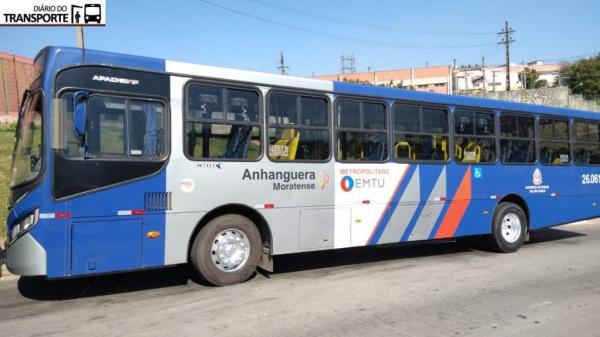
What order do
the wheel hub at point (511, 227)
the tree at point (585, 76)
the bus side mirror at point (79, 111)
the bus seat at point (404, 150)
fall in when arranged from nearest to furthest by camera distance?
the bus side mirror at point (79, 111), the bus seat at point (404, 150), the wheel hub at point (511, 227), the tree at point (585, 76)

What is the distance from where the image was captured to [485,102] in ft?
31.8

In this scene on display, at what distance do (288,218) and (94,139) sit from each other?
2.83 m

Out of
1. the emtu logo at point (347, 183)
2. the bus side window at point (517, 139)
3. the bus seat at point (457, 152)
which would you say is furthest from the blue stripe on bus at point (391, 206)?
the bus side window at point (517, 139)

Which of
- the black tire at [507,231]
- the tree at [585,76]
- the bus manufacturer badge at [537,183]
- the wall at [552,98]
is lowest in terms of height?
the black tire at [507,231]

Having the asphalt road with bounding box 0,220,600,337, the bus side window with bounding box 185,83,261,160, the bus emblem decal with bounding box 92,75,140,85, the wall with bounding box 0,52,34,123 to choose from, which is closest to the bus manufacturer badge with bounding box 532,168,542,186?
the asphalt road with bounding box 0,220,600,337

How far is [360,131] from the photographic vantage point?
804cm

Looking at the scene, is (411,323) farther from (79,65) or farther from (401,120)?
(79,65)

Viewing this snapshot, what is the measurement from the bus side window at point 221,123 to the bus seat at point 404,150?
8.60ft

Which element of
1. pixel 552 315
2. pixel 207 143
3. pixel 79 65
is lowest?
pixel 552 315

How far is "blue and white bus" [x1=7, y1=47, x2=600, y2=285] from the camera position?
5.79 m

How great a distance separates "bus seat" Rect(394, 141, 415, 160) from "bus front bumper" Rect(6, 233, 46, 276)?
5440 mm

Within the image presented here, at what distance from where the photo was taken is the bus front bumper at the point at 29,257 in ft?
18.4

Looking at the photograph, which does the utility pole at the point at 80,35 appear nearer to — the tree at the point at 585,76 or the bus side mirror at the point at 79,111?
the bus side mirror at the point at 79,111

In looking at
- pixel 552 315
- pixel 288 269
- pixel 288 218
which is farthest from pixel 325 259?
pixel 552 315
